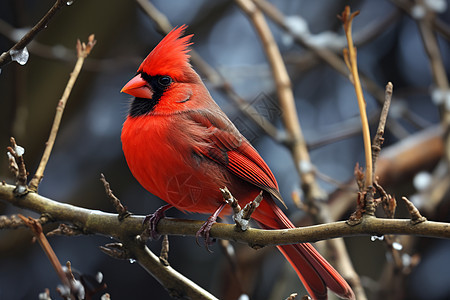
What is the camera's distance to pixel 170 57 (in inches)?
43.2

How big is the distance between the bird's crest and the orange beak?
2 centimetres

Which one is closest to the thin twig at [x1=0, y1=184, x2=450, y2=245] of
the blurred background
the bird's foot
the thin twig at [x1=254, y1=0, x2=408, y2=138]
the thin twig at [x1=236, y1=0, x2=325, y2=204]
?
the bird's foot

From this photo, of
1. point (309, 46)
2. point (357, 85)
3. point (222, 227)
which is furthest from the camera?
point (309, 46)

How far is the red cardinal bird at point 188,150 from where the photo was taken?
1.12 m

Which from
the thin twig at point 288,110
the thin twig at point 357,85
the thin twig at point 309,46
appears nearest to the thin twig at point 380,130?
the thin twig at point 357,85

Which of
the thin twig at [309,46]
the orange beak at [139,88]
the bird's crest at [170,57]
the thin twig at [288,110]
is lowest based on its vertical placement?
the orange beak at [139,88]

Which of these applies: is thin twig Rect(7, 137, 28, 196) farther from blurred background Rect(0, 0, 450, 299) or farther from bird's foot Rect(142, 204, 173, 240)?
blurred background Rect(0, 0, 450, 299)

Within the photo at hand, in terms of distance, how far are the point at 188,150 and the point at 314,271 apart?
15.2 inches

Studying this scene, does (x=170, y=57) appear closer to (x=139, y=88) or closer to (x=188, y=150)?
(x=139, y=88)

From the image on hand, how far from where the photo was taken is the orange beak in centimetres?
110

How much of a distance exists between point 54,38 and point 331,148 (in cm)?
162

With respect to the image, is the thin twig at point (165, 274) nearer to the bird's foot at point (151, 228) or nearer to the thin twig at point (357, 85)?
the bird's foot at point (151, 228)

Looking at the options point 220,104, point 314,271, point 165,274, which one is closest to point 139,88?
point 165,274

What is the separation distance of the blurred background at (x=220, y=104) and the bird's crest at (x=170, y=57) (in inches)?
45.6
